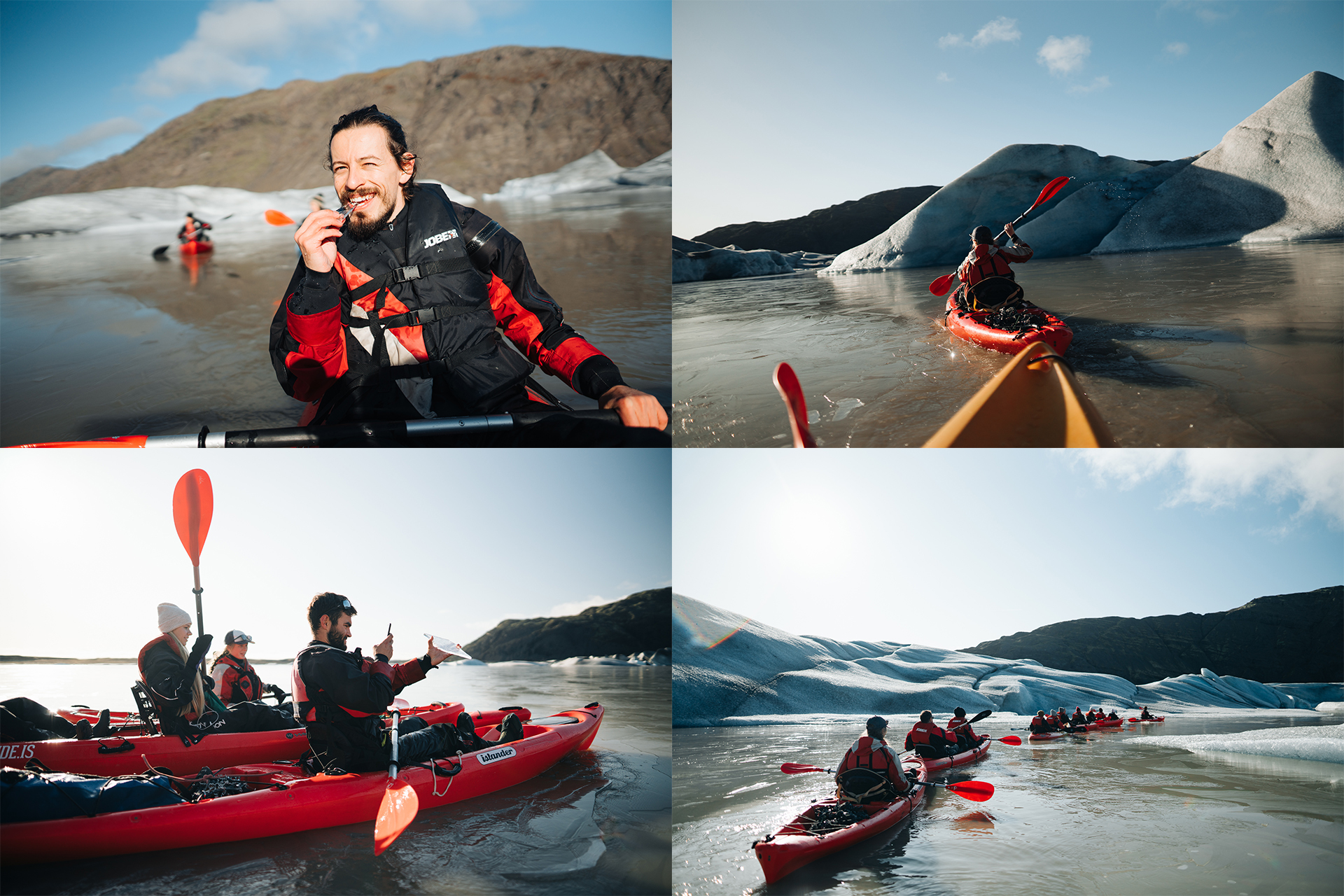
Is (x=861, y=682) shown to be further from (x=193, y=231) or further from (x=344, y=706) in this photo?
(x=193, y=231)

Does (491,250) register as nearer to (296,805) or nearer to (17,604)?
(296,805)

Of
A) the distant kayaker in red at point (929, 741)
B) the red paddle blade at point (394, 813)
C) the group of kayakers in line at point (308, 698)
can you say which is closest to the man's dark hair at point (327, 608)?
the group of kayakers in line at point (308, 698)

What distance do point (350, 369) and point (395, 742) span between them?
4.89 ft

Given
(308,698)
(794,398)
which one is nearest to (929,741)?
(794,398)

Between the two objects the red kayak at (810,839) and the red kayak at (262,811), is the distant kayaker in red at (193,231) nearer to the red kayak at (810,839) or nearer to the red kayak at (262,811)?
the red kayak at (262,811)

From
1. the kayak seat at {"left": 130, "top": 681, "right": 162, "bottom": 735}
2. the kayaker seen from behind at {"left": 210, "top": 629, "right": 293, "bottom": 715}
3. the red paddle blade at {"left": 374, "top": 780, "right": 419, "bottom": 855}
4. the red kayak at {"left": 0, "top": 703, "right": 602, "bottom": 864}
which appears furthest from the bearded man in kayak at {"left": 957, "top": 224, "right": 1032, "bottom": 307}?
the kayak seat at {"left": 130, "top": 681, "right": 162, "bottom": 735}

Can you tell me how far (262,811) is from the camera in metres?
2.31

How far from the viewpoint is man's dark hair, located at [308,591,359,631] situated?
8.57 ft

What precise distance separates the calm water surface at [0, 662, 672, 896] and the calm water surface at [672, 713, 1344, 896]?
35 cm

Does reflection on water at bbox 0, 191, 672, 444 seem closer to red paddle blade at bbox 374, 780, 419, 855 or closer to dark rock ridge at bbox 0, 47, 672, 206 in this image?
Answer: dark rock ridge at bbox 0, 47, 672, 206

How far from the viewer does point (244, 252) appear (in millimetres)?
7289

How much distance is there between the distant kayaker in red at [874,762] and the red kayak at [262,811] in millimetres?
1623

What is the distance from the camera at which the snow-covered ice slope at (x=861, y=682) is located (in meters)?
4.09

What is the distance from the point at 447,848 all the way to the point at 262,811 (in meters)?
0.71
